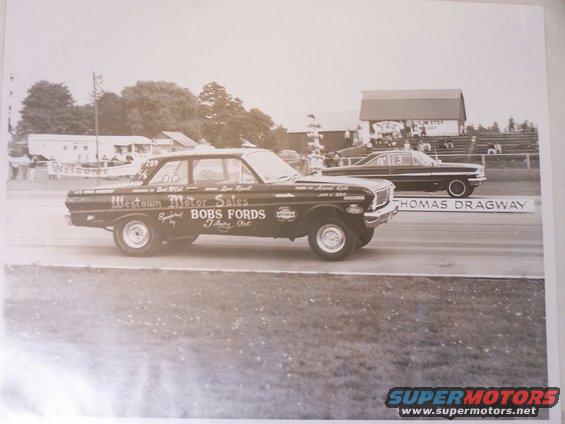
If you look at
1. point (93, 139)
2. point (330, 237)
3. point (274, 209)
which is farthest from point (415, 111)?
point (93, 139)

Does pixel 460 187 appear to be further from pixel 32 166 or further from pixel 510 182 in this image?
pixel 32 166

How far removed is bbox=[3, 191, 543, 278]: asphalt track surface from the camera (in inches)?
127

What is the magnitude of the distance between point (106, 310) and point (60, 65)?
1.64 m

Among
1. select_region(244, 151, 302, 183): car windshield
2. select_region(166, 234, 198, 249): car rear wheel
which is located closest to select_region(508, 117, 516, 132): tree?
select_region(244, 151, 302, 183): car windshield

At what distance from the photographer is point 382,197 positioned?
A: 335 centimetres

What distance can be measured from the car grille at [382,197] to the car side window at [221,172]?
0.82 m

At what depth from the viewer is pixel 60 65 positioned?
3.28m

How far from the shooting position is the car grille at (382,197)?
3.32m

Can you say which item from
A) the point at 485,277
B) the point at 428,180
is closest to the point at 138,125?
the point at 428,180

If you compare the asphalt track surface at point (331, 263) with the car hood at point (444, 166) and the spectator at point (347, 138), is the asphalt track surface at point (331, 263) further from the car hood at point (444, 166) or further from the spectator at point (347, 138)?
the spectator at point (347, 138)

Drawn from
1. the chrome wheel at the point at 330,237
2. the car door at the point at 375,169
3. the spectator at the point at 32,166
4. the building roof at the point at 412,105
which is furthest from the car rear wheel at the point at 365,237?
the spectator at the point at 32,166

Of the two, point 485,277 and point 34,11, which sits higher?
point 34,11

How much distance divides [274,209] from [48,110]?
1599 mm

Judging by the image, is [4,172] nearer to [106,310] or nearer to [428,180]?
→ [106,310]
